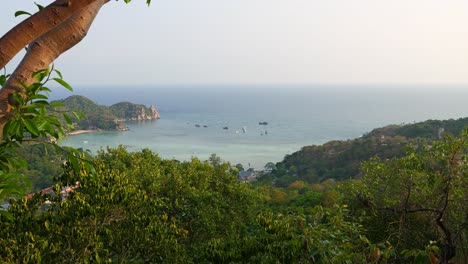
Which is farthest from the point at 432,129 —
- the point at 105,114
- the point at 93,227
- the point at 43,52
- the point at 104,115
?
the point at 105,114

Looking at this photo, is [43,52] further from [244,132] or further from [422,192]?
[244,132]

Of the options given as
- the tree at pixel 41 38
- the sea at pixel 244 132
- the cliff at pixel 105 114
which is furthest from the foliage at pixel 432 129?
the cliff at pixel 105 114

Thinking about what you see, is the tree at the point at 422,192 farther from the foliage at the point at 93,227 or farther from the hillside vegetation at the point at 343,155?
the hillside vegetation at the point at 343,155

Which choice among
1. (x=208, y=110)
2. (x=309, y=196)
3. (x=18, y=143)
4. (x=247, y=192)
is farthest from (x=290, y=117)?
(x=18, y=143)

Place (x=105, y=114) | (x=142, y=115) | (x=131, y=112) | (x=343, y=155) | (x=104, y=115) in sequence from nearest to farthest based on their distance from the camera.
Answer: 1. (x=343, y=155)
2. (x=104, y=115)
3. (x=105, y=114)
4. (x=131, y=112)
5. (x=142, y=115)

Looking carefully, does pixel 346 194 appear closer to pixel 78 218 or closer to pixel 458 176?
pixel 458 176

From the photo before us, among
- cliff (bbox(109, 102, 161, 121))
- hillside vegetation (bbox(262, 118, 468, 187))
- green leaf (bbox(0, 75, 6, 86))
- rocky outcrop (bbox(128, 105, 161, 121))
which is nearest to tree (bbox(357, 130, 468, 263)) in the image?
green leaf (bbox(0, 75, 6, 86))
